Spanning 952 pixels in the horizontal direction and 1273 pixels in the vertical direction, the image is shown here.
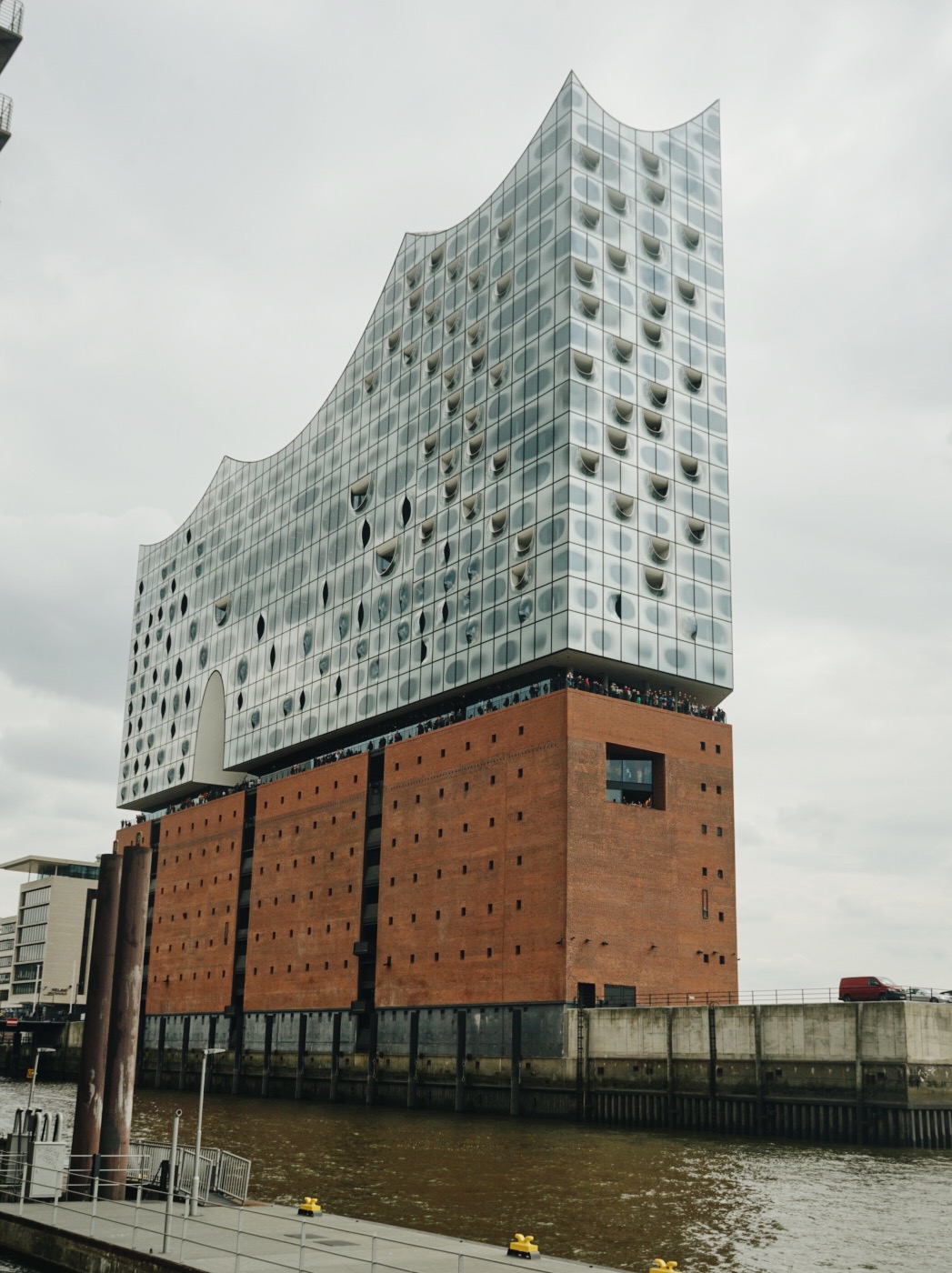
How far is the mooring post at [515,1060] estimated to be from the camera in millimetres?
67125

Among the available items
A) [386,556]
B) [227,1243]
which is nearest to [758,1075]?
[227,1243]

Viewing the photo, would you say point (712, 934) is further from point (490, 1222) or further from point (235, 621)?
point (235, 621)

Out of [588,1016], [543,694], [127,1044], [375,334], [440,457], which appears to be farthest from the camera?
[375,334]

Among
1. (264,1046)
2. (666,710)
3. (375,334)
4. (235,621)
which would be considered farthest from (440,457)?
(264,1046)

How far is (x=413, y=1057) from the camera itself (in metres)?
75.9

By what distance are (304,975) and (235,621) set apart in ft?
111

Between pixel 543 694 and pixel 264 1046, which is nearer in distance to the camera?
pixel 543 694

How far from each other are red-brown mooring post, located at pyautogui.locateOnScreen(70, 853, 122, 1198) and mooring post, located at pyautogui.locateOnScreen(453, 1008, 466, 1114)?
42566mm

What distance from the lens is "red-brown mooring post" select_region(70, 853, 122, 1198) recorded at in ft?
99.3

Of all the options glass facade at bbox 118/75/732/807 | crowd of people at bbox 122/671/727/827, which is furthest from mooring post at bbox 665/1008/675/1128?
glass facade at bbox 118/75/732/807

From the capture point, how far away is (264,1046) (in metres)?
93.0

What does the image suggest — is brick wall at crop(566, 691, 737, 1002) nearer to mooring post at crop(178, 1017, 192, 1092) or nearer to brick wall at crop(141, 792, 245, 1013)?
brick wall at crop(141, 792, 245, 1013)

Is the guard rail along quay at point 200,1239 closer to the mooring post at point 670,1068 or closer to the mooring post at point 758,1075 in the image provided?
the mooring post at point 758,1075

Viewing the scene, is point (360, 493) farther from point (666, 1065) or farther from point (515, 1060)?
point (666, 1065)
